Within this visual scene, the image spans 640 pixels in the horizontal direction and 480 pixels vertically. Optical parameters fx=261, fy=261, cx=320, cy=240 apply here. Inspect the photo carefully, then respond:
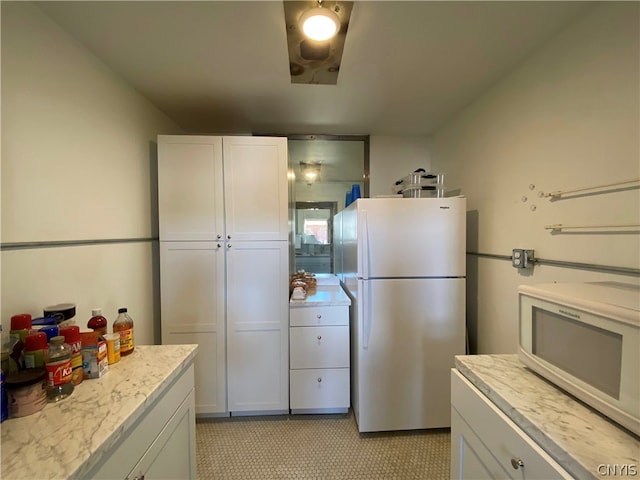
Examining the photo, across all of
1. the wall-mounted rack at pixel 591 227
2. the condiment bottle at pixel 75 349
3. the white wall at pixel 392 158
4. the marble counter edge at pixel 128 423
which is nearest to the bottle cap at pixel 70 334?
the condiment bottle at pixel 75 349

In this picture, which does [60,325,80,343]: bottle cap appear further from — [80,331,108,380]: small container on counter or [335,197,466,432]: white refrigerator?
[335,197,466,432]: white refrigerator

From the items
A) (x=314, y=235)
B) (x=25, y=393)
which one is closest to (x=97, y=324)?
(x=25, y=393)

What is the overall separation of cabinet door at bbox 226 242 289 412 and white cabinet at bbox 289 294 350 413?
8 centimetres

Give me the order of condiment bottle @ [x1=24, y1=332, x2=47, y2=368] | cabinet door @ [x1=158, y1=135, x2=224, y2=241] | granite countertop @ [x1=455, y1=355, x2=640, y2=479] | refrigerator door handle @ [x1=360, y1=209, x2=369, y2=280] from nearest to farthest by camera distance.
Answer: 1. granite countertop @ [x1=455, y1=355, x2=640, y2=479]
2. condiment bottle @ [x1=24, y1=332, x2=47, y2=368]
3. refrigerator door handle @ [x1=360, y1=209, x2=369, y2=280]
4. cabinet door @ [x1=158, y1=135, x2=224, y2=241]

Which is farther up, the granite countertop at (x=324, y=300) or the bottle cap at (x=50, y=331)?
the bottle cap at (x=50, y=331)

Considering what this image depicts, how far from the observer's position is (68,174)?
4.12ft

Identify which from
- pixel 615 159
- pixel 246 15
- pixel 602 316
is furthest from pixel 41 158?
pixel 615 159

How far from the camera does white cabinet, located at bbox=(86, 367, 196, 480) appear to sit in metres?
0.73

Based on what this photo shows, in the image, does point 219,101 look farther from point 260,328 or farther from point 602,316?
point 602,316

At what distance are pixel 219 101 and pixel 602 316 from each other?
2269 mm

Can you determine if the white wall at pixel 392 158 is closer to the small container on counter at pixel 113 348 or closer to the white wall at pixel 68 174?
the white wall at pixel 68 174

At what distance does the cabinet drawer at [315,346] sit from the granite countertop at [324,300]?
178 mm

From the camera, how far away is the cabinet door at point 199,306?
187 cm

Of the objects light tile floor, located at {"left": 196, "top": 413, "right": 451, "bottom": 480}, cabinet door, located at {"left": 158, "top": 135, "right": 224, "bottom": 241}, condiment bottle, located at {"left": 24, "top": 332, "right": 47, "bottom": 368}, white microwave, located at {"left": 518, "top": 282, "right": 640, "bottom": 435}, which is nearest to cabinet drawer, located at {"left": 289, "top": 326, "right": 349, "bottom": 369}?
light tile floor, located at {"left": 196, "top": 413, "right": 451, "bottom": 480}
